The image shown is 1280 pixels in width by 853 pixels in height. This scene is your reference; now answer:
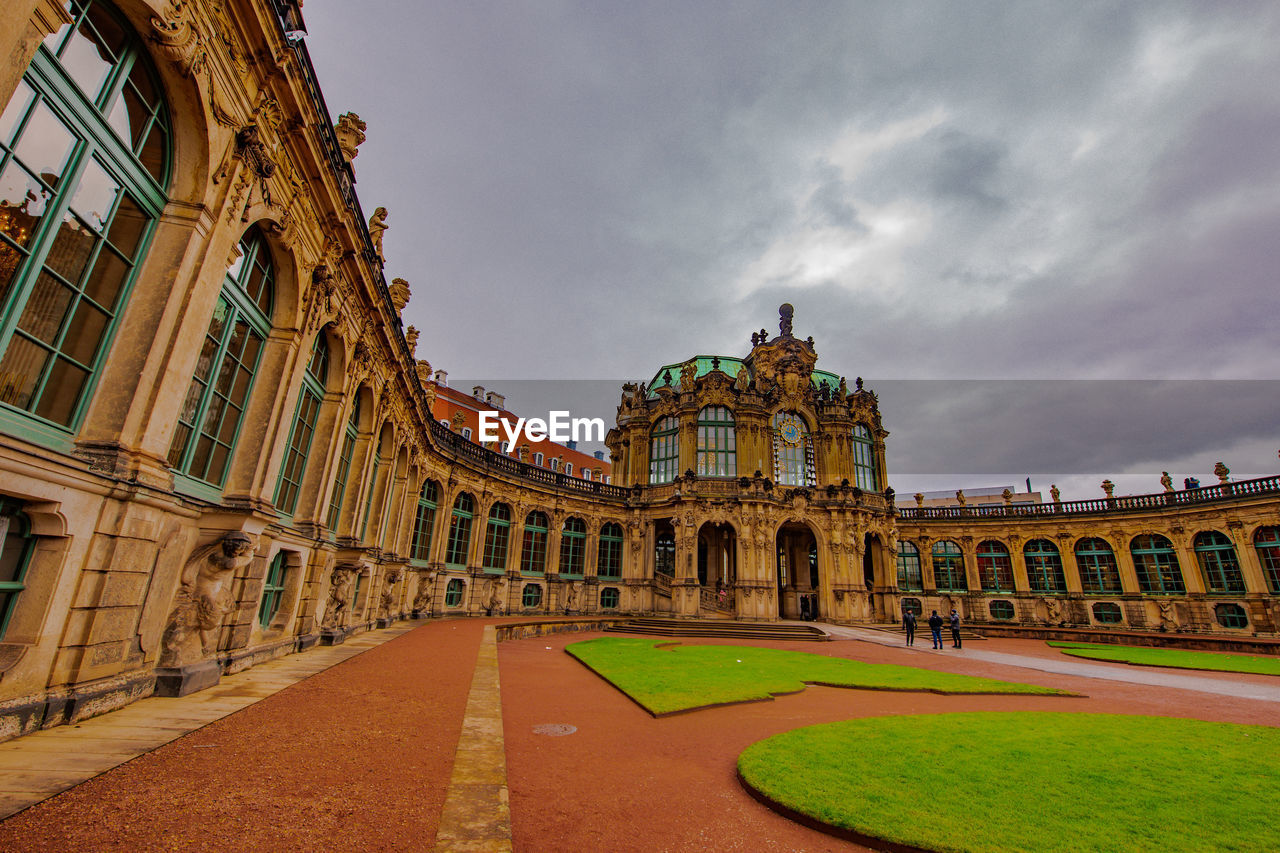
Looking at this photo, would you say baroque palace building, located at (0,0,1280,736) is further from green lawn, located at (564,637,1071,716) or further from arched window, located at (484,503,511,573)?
green lawn, located at (564,637,1071,716)

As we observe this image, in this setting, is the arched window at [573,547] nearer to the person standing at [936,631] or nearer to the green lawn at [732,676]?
the green lawn at [732,676]

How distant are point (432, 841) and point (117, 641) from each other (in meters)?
5.53

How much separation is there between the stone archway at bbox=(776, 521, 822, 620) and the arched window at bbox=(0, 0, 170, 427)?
37.2 m

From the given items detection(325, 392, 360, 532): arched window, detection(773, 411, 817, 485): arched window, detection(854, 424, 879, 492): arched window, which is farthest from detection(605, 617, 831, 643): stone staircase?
detection(325, 392, 360, 532): arched window

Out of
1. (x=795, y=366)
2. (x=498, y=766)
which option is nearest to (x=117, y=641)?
(x=498, y=766)

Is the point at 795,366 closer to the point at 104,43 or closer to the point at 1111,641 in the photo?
the point at 1111,641

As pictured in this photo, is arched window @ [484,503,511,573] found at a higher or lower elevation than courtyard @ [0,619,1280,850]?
higher

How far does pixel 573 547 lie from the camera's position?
1439 inches

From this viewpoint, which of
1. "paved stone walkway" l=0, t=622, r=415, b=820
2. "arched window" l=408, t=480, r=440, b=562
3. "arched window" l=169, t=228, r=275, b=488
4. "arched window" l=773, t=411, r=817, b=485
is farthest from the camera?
"arched window" l=773, t=411, r=817, b=485

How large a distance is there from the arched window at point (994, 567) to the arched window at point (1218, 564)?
1036 centimetres

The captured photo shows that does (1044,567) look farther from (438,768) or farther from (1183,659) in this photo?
(438,768)

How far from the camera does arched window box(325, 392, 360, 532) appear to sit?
52.5 ft

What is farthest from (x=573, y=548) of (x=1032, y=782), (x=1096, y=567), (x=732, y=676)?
(x=1096, y=567)

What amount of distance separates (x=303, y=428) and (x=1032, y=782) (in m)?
15.3
